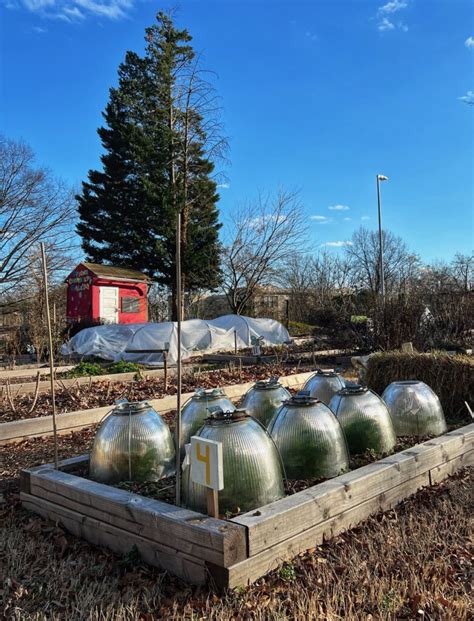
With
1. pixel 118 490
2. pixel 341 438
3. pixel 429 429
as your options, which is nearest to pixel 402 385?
pixel 429 429

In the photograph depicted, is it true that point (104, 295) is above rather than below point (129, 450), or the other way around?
above

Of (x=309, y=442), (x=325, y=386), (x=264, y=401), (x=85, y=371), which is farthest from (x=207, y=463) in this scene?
(x=85, y=371)

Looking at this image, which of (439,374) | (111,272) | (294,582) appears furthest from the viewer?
(111,272)

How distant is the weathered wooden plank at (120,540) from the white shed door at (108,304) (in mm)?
20226

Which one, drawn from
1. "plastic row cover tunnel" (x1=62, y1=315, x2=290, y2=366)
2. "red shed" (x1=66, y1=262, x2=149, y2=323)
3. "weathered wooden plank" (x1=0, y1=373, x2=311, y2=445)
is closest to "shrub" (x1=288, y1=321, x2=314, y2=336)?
"plastic row cover tunnel" (x1=62, y1=315, x2=290, y2=366)

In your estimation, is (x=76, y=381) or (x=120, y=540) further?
(x=76, y=381)

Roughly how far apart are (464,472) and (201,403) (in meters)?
2.28

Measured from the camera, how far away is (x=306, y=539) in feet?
8.95

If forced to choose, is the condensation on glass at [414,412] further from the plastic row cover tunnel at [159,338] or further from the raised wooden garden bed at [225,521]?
the plastic row cover tunnel at [159,338]

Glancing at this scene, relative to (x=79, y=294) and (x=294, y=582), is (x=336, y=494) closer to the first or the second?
(x=294, y=582)

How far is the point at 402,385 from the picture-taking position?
463 cm

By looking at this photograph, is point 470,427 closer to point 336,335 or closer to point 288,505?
point 288,505

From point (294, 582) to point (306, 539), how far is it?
32 centimetres

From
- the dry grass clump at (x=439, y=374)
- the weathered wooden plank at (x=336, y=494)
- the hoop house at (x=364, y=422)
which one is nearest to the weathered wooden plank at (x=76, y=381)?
the dry grass clump at (x=439, y=374)
